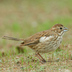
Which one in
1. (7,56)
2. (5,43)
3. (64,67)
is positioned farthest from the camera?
→ (5,43)

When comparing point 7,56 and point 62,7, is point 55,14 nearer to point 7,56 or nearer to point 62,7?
point 62,7

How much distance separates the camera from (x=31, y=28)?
11.4 metres

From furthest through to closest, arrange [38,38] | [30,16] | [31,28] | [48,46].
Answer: [30,16]
[31,28]
[38,38]
[48,46]

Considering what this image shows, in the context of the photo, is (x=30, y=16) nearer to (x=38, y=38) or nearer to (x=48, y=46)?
(x=38, y=38)

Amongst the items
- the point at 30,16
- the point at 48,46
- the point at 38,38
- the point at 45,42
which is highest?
the point at 30,16

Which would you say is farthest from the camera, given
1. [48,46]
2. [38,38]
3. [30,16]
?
[30,16]

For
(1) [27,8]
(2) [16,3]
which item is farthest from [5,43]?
(2) [16,3]

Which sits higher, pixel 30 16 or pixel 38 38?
pixel 30 16

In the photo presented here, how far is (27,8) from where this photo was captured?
52.2ft

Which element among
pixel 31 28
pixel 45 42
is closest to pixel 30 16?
pixel 31 28

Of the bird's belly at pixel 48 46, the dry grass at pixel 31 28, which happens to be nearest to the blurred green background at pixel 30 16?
the dry grass at pixel 31 28

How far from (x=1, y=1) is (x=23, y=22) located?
18.4 ft

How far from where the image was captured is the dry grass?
5.34 meters

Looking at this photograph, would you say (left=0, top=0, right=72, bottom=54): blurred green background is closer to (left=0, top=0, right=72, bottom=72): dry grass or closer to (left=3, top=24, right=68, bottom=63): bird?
(left=0, top=0, right=72, bottom=72): dry grass
